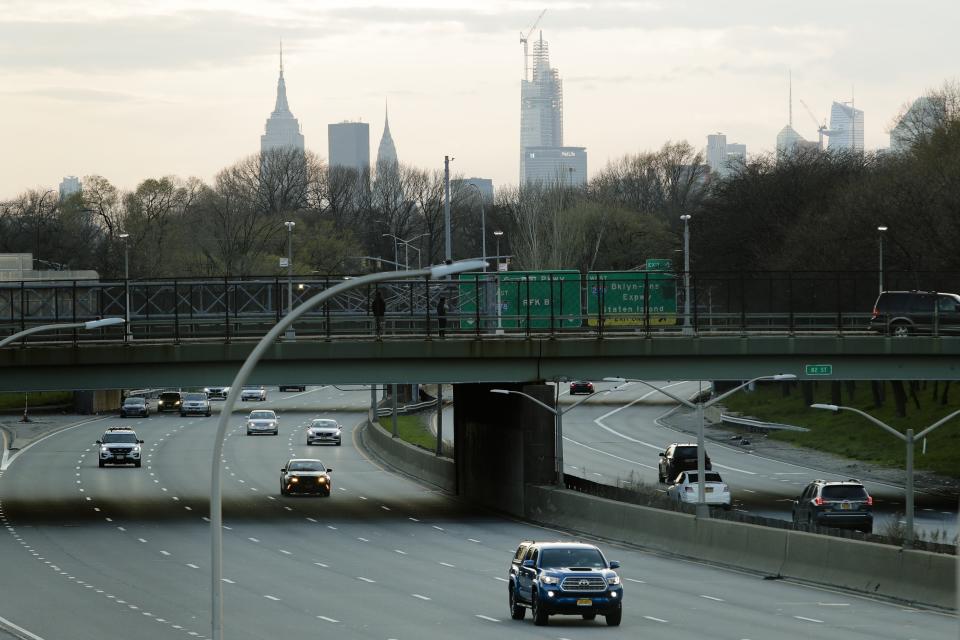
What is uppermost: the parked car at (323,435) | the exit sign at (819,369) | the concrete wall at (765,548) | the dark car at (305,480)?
the exit sign at (819,369)

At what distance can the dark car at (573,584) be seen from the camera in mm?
31344

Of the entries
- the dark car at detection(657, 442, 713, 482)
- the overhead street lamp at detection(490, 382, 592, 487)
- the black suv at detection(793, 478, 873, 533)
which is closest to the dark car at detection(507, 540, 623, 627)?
the black suv at detection(793, 478, 873, 533)

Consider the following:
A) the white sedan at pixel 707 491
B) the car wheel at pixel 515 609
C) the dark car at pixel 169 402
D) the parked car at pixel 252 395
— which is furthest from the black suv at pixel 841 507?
the parked car at pixel 252 395

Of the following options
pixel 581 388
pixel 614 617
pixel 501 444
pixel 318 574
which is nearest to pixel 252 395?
pixel 581 388

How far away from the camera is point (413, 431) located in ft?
319

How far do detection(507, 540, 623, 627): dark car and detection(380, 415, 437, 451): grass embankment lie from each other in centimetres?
5198

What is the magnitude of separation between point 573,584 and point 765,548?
10.0m

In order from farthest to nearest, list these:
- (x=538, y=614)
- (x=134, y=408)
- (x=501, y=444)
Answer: (x=134, y=408) < (x=501, y=444) < (x=538, y=614)

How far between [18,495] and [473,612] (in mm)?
34939

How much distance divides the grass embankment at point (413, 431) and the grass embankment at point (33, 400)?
27.7 m

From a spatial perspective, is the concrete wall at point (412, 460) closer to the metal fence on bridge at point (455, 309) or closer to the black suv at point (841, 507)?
the metal fence on bridge at point (455, 309)

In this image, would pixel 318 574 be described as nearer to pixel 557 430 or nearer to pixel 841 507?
pixel 557 430

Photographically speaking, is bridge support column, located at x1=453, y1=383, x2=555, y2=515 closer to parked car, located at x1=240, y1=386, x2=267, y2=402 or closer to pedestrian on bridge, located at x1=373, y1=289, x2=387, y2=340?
pedestrian on bridge, located at x1=373, y1=289, x2=387, y2=340

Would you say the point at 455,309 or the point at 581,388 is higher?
the point at 455,309
